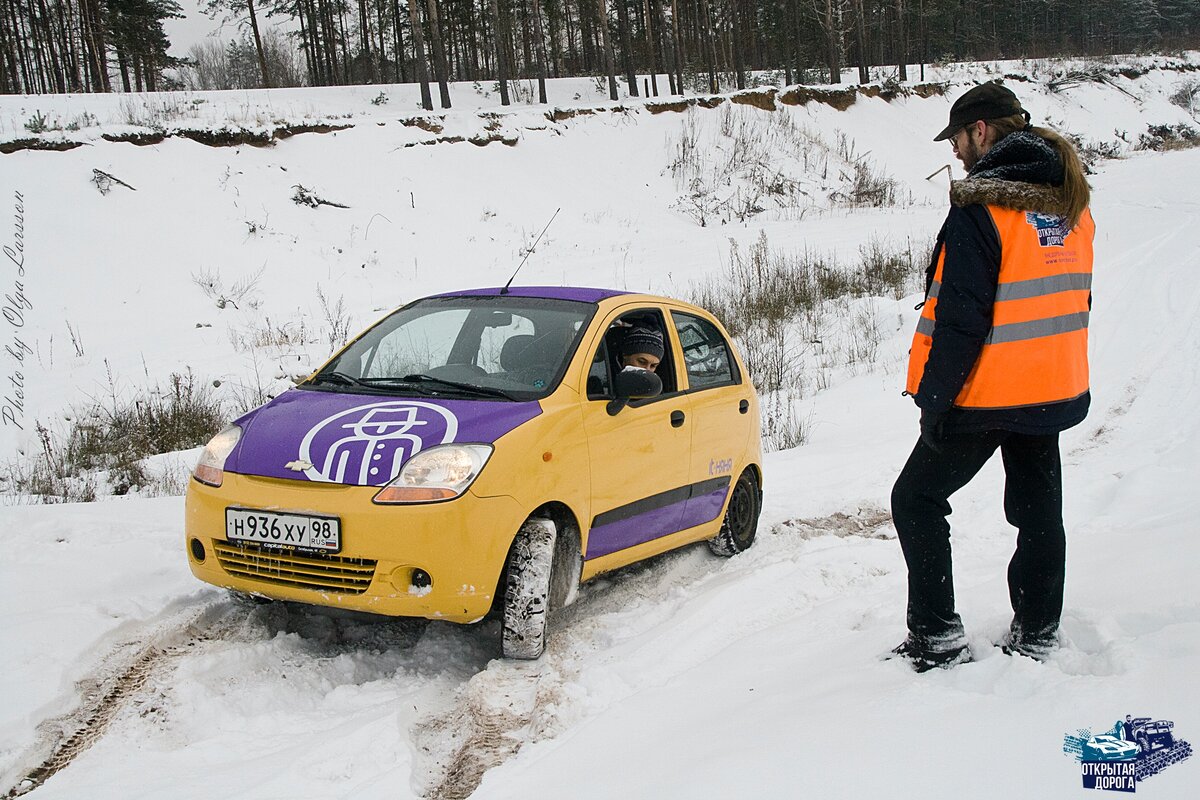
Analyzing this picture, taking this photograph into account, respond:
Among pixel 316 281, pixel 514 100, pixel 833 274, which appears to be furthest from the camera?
pixel 514 100

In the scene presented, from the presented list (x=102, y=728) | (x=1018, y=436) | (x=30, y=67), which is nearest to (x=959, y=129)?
(x=1018, y=436)

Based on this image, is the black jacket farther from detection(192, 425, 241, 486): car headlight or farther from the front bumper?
detection(192, 425, 241, 486): car headlight

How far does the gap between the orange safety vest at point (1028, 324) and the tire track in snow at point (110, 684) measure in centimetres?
330

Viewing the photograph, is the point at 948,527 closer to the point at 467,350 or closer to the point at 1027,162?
the point at 1027,162

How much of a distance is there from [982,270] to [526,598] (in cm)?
219

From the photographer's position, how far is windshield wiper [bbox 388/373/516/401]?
443cm

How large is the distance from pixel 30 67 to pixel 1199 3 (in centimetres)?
8712

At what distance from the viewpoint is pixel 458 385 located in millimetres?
4527

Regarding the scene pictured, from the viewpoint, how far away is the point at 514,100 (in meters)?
37.3

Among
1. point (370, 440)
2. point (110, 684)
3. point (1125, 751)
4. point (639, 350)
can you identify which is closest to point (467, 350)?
point (639, 350)

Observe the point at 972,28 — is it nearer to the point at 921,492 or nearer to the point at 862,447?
the point at 862,447

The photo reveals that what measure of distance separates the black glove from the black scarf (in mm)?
783

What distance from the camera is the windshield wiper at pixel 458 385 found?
4.43 meters

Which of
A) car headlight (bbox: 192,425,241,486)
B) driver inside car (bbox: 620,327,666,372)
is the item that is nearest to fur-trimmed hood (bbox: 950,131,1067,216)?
driver inside car (bbox: 620,327,666,372)
